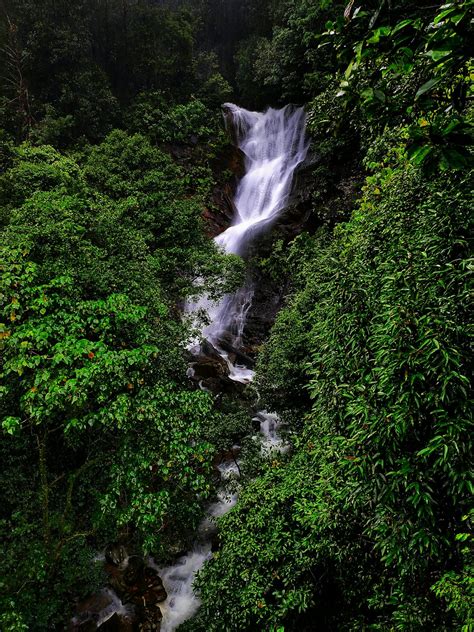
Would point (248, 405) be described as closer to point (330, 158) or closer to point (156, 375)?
point (156, 375)

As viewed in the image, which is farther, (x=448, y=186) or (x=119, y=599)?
(x=119, y=599)

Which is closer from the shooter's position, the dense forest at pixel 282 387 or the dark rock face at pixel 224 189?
the dense forest at pixel 282 387

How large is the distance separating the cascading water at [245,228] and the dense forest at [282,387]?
1.54 feet

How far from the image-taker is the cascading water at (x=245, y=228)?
28.0ft

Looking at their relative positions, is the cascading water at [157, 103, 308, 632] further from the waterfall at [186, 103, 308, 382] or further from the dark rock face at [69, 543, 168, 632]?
the dark rock face at [69, 543, 168, 632]

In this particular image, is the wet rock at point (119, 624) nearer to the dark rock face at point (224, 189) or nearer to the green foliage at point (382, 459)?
the green foliage at point (382, 459)

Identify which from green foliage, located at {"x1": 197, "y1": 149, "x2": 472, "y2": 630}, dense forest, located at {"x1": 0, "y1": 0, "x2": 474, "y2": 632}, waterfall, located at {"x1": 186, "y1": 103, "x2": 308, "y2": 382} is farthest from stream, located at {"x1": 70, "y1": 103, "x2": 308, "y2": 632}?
green foliage, located at {"x1": 197, "y1": 149, "x2": 472, "y2": 630}

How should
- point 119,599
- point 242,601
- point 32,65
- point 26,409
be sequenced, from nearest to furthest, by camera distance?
point 242,601
point 26,409
point 119,599
point 32,65

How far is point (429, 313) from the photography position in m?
2.88

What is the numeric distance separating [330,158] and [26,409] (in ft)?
50.3

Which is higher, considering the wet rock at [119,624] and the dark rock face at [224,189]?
the dark rock face at [224,189]

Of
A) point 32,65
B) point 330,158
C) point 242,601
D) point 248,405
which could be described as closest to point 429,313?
Result: point 242,601

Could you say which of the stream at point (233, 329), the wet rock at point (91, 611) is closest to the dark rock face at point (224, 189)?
the stream at point (233, 329)

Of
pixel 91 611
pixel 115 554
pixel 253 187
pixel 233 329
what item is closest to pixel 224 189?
pixel 253 187
